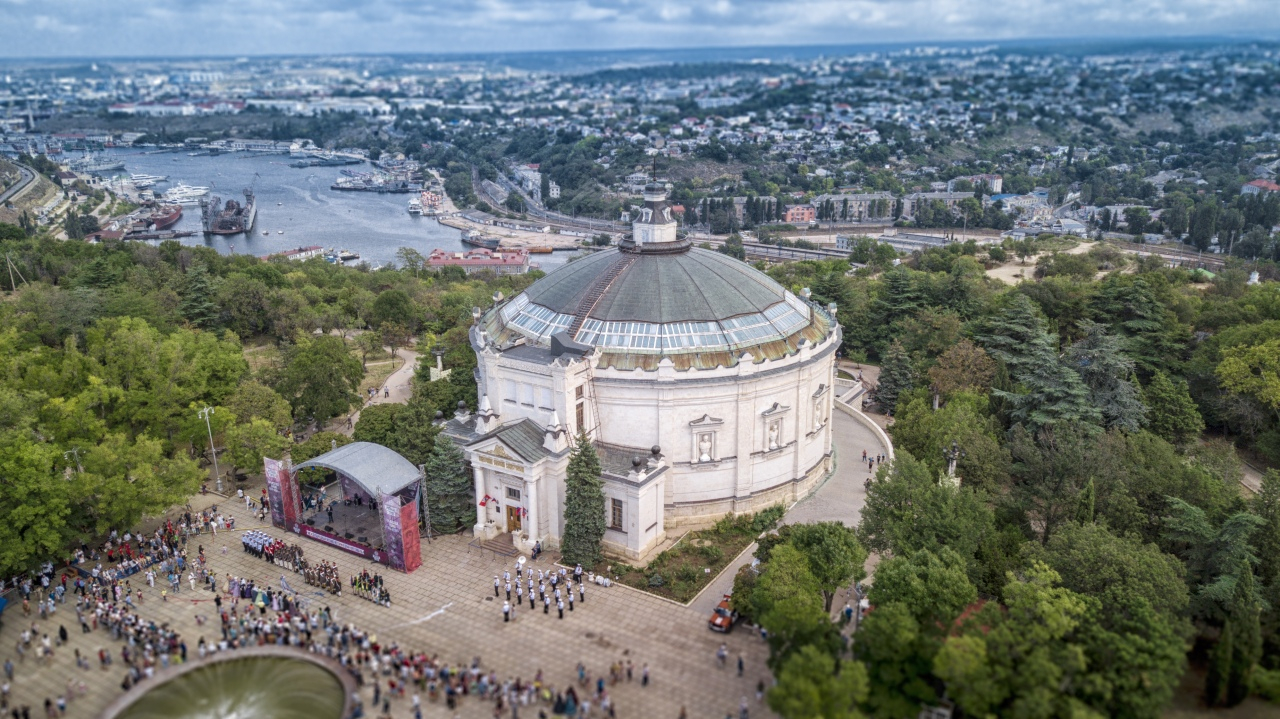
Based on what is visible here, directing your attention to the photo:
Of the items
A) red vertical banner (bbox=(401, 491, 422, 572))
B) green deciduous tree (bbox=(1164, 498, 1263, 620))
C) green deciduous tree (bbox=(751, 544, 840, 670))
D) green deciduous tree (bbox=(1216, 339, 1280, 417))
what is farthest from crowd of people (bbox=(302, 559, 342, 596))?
green deciduous tree (bbox=(1216, 339, 1280, 417))

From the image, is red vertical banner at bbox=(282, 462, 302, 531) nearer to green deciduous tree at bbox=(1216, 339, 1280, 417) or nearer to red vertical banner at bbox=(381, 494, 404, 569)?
red vertical banner at bbox=(381, 494, 404, 569)

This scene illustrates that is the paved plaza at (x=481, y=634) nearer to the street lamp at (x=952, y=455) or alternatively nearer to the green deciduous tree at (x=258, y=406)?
the green deciduous tree at (x=258, y=406)

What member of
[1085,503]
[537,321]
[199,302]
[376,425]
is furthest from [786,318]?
[199,302]

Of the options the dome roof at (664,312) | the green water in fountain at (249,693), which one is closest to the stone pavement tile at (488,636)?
the green water in fountain at (249,693)

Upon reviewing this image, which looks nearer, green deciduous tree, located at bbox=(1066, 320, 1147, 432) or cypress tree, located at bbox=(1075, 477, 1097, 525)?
cypress tree, located at bbox=(1075, 477, 1097, 525)

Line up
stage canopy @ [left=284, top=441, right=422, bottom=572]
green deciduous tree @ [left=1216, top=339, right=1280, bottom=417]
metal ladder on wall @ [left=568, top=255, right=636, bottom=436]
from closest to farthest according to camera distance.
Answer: stage canopy @ [left=284, top=441, right=422, bottom=572], metal ladder on wall @ [left=568, top=255, right=636, bottom=436], green deciduous tree @ [left=1216, top=339, right=1280, bottom=417]

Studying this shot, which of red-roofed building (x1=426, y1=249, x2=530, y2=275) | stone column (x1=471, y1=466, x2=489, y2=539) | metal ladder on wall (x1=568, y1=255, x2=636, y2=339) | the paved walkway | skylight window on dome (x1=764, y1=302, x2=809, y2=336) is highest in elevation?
metal ladder on wall (x1=568, y1=255, x2=636, y2=339)
